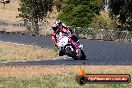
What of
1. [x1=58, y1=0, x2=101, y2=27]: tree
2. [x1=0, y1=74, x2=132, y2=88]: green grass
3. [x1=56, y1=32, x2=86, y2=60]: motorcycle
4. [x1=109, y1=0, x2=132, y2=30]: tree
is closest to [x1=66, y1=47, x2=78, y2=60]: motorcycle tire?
[x1=56, y1=32, x2=86, y2=60]: motorcycle

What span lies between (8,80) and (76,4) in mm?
41104

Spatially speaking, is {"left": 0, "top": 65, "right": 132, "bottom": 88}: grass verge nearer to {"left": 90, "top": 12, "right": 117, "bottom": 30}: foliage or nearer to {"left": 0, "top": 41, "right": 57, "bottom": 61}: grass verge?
{"left": 0, "top": 41, "right": 57, "bottom": 61}: grass verge

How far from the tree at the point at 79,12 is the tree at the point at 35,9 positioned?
2788mm

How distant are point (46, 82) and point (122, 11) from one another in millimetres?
38912

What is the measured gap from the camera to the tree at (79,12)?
181ft

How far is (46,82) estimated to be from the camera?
1564 centimetres

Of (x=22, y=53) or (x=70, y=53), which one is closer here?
(x=70, y=53)

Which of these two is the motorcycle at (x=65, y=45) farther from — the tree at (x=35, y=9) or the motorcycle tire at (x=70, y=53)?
the tree at (x=35, y=9)

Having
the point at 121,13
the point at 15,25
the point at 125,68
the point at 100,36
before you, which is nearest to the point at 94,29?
the point at 100,36

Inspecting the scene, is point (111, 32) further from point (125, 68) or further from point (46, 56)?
point (125, 68)

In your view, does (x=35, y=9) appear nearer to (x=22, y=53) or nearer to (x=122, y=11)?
(x=122, y=11)

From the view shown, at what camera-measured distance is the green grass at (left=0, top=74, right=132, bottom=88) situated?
48.2ft

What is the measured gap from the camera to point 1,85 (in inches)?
590

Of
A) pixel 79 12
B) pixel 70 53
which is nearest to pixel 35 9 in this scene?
pixel 79 12
